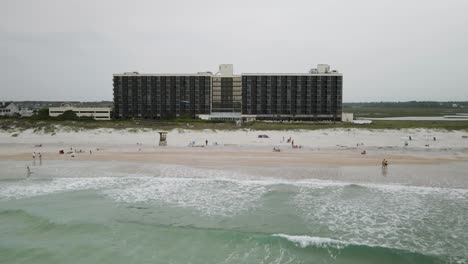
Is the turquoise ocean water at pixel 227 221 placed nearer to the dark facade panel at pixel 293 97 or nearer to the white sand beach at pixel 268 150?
the white sand beach at pixel 268 150

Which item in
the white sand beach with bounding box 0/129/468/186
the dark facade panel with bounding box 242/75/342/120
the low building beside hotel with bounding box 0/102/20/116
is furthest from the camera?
the low building beside hotel with bounding box 0/102/20/116

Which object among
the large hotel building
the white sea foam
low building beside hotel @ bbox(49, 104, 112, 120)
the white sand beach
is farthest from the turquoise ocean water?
the large hotel building

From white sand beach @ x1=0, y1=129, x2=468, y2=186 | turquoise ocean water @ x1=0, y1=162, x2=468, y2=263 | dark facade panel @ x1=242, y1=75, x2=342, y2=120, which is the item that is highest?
dark facade panel @ x1=242, y1=75, x2=342, y2=120

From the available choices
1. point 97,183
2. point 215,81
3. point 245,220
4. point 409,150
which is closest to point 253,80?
point 215,81

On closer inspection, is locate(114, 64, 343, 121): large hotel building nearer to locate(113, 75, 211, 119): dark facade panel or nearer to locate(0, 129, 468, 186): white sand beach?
locate(113, 75, 211, 119): dark facade panel

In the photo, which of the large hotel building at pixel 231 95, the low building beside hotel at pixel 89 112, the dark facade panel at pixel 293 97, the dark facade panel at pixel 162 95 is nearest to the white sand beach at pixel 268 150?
the dark facade panel at pixel 293 97

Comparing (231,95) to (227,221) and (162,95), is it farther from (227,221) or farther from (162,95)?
(227,221)
